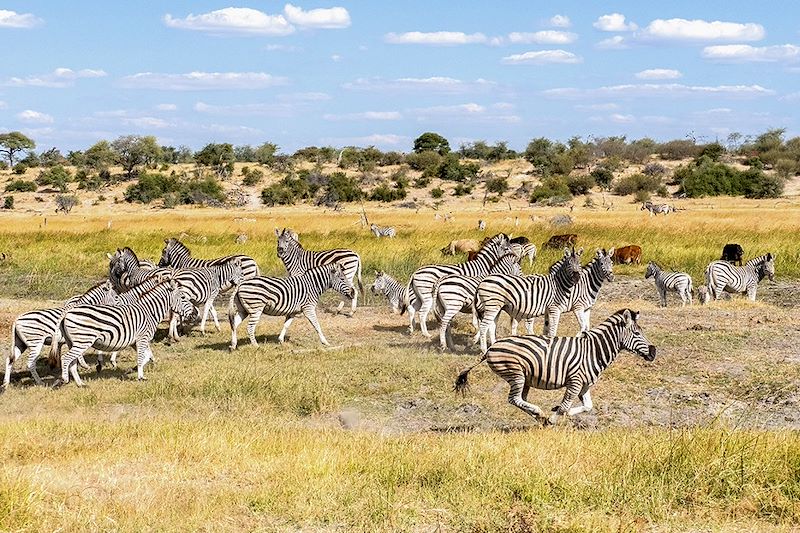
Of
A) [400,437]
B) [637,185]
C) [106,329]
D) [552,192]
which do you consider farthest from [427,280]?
[637,185]

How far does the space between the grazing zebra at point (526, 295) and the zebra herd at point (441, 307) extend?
1 centimetres

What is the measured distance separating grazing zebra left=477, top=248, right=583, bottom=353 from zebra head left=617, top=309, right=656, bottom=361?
360 cm

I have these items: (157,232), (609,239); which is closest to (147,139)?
(157,232)

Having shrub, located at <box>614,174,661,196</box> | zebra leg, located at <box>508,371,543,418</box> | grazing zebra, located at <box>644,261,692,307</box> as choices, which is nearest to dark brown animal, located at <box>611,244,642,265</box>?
grazing zebra, located at <box>644,261,692,307</box>

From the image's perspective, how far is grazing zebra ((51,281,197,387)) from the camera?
1143 centimetres

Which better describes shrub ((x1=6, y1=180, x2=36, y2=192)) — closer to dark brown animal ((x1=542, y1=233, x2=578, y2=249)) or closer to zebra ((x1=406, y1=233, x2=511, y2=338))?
dark brown animal ((x1=542, y1=233, x2=578, y2=249))

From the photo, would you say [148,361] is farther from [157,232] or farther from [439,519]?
[157,232]

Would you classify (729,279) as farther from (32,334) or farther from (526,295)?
(32,334)

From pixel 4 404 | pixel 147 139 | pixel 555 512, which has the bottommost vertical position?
pixel 4 404

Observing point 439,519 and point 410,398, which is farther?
point 410,398

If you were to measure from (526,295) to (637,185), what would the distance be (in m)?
48.7

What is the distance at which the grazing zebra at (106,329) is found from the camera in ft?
37.5

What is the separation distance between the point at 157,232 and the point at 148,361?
2097 cm

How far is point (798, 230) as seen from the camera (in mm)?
28703
